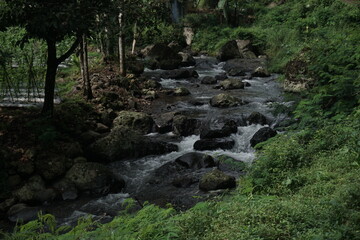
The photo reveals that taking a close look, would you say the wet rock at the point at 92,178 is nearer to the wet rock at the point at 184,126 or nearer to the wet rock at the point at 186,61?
the wet rock at the point at 184,126

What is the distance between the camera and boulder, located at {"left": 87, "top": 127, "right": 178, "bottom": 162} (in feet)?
35.8

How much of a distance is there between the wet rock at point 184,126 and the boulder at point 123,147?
1.13 m

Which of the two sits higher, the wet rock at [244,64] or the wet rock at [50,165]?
the wet rock at [244,64]

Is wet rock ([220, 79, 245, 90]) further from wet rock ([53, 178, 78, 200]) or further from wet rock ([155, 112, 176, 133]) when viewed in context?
wet rock ([53, 178, 78, 200])

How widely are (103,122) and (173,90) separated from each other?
220 inches

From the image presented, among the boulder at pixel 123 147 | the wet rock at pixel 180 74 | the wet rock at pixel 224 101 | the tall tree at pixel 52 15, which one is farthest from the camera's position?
the wet rock at pixel 180 74

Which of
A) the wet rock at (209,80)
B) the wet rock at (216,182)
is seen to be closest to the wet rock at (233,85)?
the wet rock at (209,80)

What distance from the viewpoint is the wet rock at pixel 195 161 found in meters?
10.4

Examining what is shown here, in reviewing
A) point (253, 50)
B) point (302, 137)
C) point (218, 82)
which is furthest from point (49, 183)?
point (253, 50)

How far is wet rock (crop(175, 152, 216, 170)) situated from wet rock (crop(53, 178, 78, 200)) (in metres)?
2.97

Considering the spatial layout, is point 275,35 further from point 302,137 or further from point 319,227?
point 319,227

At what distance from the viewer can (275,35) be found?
84.8ft

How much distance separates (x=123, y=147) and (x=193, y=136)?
265cm

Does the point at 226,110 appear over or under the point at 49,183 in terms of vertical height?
over
